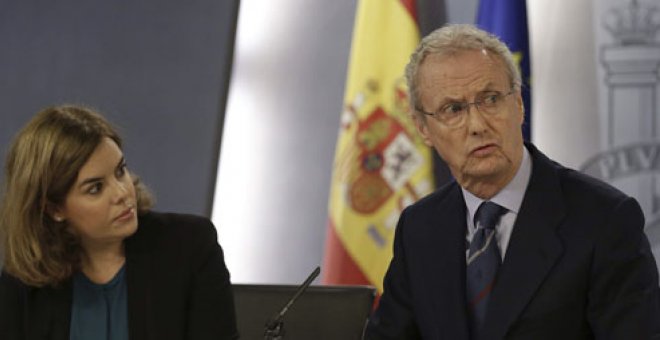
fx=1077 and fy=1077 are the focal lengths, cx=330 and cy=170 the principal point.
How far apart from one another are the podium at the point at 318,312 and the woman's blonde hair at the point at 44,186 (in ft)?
1.55

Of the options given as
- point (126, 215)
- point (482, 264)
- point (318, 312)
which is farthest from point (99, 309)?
point (482, 264)

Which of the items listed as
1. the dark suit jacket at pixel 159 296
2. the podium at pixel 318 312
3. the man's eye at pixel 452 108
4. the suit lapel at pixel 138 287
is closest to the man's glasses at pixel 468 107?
the man's eye at pixel 452 108

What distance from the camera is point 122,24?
5.09 meters

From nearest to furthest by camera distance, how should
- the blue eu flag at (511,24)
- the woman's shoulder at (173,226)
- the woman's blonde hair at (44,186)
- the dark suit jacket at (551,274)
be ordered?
1. the dark suit jacket at (551,274)
2. the woman's blonde hair at (44,186)
3. the woman's shoulder at (173,226)
4. the blue eu flag at (511,24)

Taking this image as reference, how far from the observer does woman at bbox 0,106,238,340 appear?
249cm

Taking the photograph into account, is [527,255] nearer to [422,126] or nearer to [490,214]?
[490,214]

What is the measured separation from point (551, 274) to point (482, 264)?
150mm

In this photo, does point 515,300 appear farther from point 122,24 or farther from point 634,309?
point 122,24

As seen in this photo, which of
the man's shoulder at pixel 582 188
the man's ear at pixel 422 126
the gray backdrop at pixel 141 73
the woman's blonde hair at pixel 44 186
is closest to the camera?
the man's shoulder at pixel 582 188

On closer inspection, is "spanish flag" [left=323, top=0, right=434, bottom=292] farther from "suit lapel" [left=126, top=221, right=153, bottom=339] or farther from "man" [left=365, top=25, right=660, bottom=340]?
"man" [left=365, top=25, right=660, bottom=340]

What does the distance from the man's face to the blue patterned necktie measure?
45 millimetres

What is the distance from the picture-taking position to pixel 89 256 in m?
2.67

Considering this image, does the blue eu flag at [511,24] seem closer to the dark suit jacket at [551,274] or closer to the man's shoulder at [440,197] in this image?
the man's shoulder at [440,197]

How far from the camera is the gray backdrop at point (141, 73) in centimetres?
502
